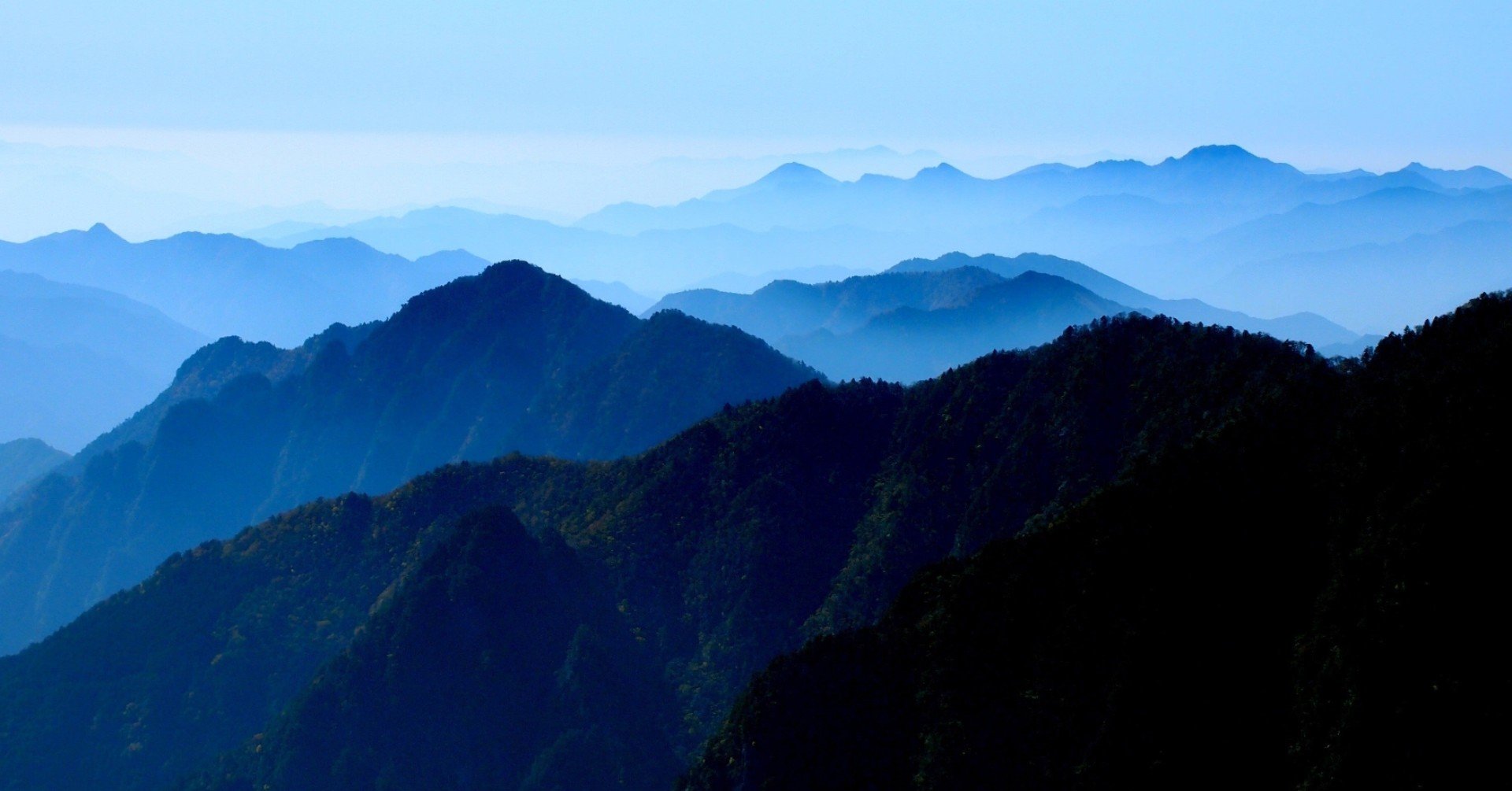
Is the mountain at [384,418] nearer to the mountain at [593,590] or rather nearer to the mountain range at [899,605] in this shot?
the mountain range at [899,605]

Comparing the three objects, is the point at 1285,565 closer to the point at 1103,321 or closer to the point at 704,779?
the point at 704,779

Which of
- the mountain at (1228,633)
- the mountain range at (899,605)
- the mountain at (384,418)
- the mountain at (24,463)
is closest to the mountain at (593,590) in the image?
the mountain range at (899,605)

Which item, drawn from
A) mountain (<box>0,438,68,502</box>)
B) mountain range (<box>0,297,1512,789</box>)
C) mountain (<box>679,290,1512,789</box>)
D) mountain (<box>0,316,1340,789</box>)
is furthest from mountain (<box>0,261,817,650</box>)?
mountain (<box>679,290,1512,789</box>)

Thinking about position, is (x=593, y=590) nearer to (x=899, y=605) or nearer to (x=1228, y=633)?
(x=899, y=605)

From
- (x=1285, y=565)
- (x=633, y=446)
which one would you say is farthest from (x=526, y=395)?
(x=1285, y=565)

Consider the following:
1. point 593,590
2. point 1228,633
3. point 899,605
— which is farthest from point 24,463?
point 1228,633
